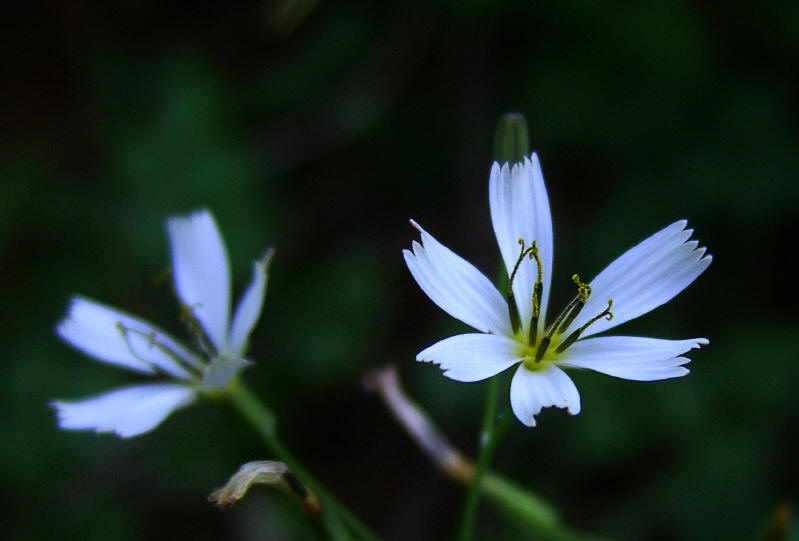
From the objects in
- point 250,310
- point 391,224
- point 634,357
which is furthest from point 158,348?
point 391,224

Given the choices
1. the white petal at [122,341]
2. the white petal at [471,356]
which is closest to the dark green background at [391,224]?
the white petal at [122,341]

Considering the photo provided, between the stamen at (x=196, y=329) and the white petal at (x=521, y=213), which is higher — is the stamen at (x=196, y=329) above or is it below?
above

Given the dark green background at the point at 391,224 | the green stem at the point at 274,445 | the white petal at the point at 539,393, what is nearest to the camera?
the white petal at the point at 539,393

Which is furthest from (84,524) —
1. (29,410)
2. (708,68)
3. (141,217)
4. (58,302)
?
(708,68)

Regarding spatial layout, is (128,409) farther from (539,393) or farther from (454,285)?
(539,393)

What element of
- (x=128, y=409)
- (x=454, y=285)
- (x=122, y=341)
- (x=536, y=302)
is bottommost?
(x=536, y=302)

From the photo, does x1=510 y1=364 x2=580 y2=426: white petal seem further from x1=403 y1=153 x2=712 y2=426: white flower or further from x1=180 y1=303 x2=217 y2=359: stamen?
x1=180 y1=303 x2=217 y2=359: stamen

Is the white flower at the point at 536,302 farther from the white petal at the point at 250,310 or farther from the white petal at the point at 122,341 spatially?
the white petal at the point at 122,341
